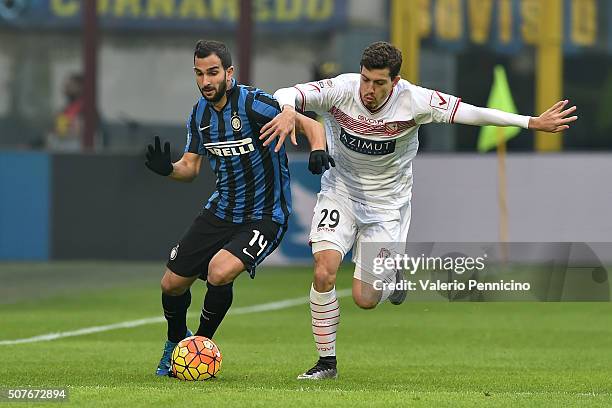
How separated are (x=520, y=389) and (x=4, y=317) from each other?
6006mm

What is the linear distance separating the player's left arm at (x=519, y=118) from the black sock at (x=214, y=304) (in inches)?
67.8

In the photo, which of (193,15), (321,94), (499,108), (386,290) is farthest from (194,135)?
(193,15)

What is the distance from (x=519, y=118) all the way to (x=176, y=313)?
2.36m

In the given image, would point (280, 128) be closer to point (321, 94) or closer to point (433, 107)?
point (321, 94)

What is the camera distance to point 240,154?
29.9ft

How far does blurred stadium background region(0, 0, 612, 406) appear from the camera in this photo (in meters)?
13.8

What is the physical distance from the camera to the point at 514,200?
18.3 meters

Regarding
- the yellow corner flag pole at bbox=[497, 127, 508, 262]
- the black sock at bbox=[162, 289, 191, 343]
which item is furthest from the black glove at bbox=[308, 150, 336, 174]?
the yellow corner flag pole at bbox=[497, 127, 508, 262]

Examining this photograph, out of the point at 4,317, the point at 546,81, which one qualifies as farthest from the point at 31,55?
the point at 4,317

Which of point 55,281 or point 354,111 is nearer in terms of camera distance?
point 354,111

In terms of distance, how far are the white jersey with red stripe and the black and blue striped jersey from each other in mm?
318

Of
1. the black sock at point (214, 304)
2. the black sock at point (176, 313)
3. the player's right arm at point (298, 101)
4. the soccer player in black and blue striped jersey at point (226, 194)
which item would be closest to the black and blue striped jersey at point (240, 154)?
the soccer player in black and blue striped jersey at point (226, 194)

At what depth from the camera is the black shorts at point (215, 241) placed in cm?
898

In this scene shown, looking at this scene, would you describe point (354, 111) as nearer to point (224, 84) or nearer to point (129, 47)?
point (224, 84)
